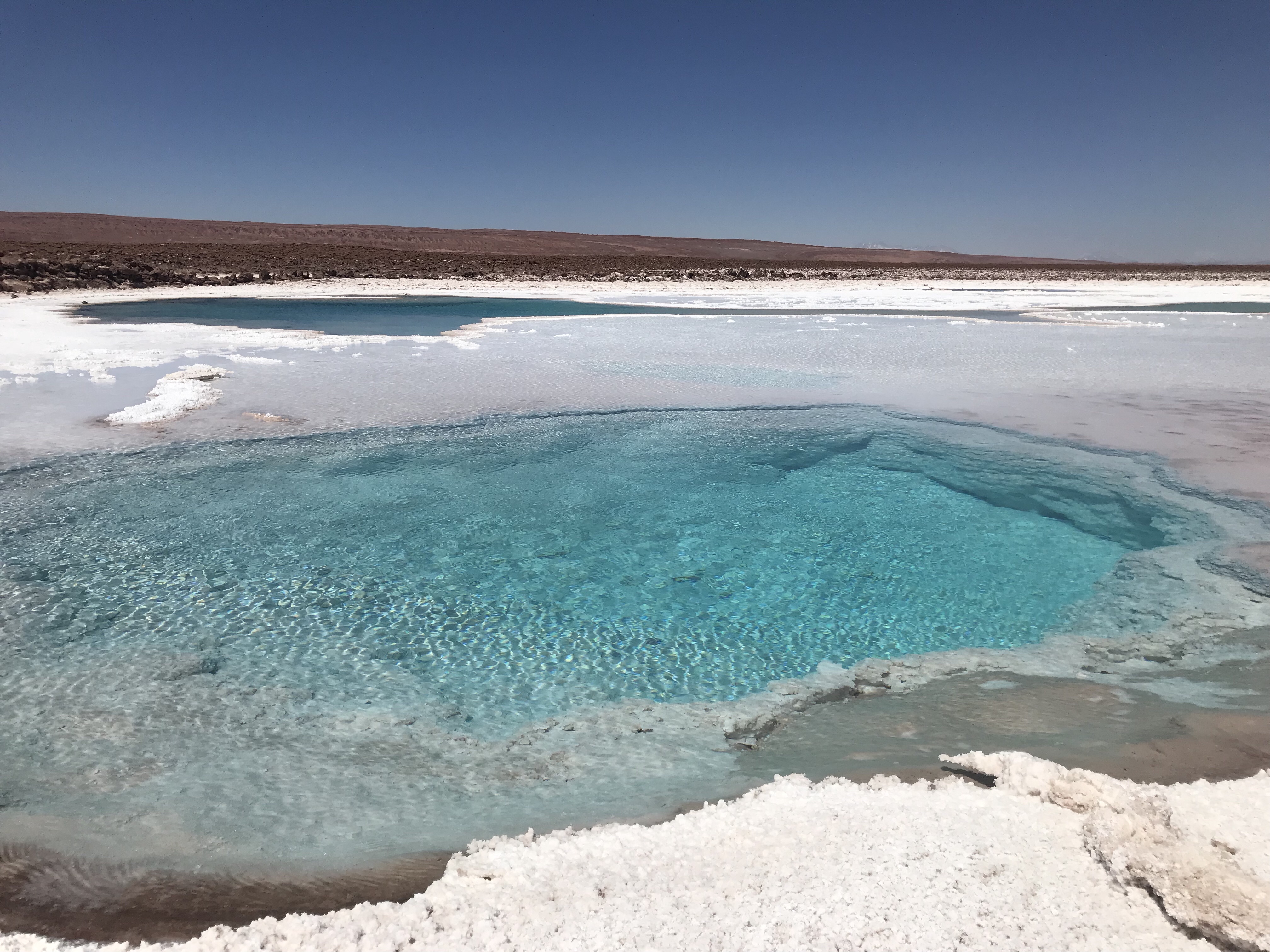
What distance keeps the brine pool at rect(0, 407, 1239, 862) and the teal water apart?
0.02 metres

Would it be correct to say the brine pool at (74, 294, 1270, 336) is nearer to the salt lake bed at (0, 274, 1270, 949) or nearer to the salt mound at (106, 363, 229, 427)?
the salt mound at (106, 363, 229, 427)

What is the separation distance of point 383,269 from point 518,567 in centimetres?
2626

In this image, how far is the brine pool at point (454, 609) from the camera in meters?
2.25

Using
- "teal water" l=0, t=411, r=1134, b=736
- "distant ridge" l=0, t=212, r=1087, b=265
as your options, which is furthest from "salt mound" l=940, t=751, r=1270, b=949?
"distant ridge" l=0, t=212, r=1087, b=265

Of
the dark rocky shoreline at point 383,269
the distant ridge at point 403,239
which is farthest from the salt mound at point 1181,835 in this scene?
the distant ridge at point 403,239

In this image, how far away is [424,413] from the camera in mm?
6488

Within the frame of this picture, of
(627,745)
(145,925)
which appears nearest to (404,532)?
(627,745)

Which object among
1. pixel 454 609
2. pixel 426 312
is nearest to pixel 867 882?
pixel 454 609

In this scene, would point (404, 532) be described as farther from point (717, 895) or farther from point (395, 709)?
point (717, 895)

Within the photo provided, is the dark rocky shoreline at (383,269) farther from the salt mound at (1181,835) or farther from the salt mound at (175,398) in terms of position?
the salt mound at (1181,835)

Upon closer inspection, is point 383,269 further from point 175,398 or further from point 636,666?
point 636,666

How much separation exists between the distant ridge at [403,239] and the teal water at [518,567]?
4781 cm

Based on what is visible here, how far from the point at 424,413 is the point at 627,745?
4.52 metres

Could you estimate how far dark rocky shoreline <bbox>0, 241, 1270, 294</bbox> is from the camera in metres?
20.0
